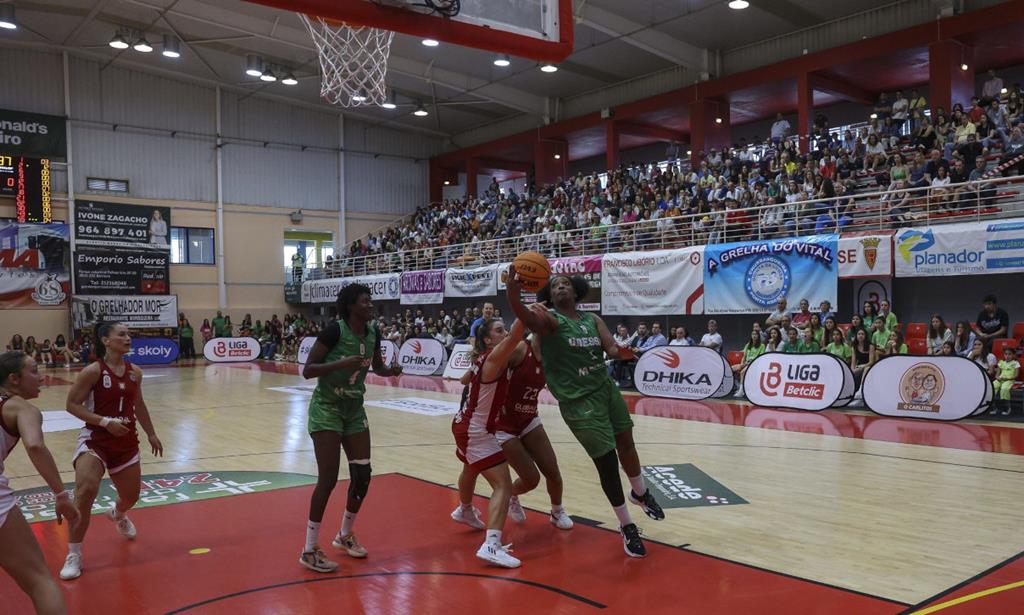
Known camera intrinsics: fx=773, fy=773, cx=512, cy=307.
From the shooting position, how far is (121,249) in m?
26.9

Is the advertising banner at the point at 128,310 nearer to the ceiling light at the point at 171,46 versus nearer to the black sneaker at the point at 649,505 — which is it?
the ceiling light at the point at 171,46

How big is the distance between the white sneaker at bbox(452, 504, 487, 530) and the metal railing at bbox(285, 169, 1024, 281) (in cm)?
1106

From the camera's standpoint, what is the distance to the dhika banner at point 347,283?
26105 mm

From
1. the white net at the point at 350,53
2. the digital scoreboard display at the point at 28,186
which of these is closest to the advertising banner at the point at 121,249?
the digital scoreboard display at the point at 28,186

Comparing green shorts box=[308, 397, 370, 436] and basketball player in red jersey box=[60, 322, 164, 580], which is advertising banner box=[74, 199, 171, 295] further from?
green shorts box=[308, 397, 370, 436]

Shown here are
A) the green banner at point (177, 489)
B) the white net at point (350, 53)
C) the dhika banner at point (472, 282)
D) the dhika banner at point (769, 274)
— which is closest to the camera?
the green banner at point (177, 489)

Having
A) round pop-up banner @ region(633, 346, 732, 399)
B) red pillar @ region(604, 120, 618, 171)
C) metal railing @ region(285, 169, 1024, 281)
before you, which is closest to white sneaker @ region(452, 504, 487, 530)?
round pop-up banner @ region(633, 346, 732, 399)

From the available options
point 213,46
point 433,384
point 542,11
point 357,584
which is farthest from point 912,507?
point 213,46

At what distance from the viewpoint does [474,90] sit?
90.7 feet

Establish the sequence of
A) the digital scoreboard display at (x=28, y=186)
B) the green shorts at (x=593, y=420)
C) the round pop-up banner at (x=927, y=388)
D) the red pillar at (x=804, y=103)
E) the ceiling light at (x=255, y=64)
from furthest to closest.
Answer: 1. the ceiling light at (x=255, y=64)
2. the digital scoreboard display at (x=28, y=186)
3. the red pillar at (x=804, y=103)
4. the round pop-up banner at (x=927, y=388)
5. the green shorts at (x=593, y=420)

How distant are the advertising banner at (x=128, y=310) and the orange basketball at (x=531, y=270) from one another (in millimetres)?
24866

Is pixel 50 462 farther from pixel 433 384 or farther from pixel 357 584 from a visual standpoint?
pixel 433 384

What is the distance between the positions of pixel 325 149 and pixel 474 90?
863 cm

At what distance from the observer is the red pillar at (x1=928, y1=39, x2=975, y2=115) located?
1842 centimetres
